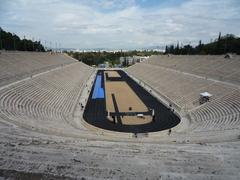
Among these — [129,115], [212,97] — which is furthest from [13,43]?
[212,97]

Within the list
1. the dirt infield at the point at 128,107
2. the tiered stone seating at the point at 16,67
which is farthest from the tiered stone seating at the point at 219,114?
the tiered stone seating at the point at 16,67

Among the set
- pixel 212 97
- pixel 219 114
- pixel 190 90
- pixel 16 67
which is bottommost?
pixel 219 114

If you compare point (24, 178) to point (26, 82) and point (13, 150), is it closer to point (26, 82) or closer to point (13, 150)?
point (13, 150)

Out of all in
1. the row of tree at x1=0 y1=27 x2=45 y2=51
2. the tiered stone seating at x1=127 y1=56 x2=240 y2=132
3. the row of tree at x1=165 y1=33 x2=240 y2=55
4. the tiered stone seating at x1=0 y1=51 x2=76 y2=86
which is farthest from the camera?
the row of tree at x1=0 y1=27 x2=45 y2=51

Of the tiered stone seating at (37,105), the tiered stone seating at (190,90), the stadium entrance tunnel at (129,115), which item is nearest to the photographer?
the tiered stone seating at (37,105)

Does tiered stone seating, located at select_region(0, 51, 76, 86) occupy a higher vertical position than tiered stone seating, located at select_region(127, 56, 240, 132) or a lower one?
higher

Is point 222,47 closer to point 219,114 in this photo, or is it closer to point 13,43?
point 219,114

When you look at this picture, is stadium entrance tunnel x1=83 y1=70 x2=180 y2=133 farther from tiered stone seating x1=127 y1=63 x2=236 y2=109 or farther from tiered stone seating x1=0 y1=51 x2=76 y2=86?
tiered stone seating x1=0 y1=51 x2=76 y2=86

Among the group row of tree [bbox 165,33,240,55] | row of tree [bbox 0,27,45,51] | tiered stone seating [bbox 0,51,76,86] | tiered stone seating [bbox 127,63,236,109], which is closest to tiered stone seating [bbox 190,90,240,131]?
tiered stone seating [bbox 127,63,236,109]

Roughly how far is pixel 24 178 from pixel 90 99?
21.7 m

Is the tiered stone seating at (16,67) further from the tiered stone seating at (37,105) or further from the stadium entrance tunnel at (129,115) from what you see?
the stadium entrance tunnel at (129,115)

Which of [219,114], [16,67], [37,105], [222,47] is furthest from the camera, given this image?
[222,47]

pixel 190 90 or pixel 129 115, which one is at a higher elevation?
pixel 190 90

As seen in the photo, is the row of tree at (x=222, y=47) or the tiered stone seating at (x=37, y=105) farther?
the row of tree at (x=222, y=47)
